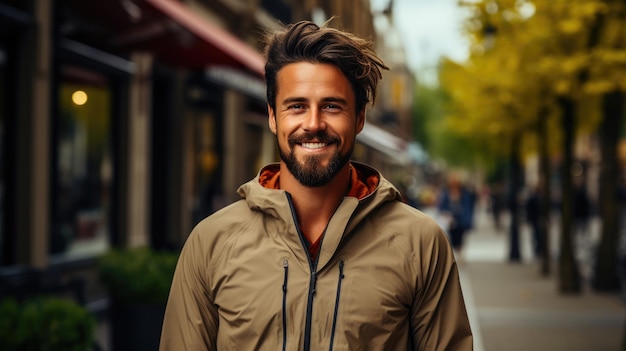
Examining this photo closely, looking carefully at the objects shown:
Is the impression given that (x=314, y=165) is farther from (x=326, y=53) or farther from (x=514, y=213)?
(x=514, y=213)

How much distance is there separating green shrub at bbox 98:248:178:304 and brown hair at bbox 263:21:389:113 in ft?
14.0

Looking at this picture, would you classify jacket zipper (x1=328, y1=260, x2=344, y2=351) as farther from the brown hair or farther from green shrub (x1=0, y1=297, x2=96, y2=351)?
green shrub (x1=0, y1=297, x2=96, y2=351)

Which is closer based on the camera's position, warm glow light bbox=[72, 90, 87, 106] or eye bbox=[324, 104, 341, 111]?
eye bbox=[324, 104, 341, 111]

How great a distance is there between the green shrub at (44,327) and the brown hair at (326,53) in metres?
2.87

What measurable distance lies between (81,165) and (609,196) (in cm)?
894

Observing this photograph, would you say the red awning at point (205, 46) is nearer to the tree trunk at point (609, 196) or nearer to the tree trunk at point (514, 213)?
the tree trunk at point (609, 196)

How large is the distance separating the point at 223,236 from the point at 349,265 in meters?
0.36

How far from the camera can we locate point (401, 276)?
2523 mm

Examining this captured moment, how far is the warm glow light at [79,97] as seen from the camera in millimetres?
11062

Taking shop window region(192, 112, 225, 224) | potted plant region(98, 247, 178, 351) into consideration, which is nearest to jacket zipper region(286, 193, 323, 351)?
potted plant region(98, 247, 178, 351)

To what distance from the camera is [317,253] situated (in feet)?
8.27

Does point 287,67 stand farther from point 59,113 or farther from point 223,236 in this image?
point 59,113

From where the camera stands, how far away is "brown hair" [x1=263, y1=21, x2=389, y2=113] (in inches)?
99.3

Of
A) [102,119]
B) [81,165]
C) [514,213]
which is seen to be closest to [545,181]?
[514,213]
